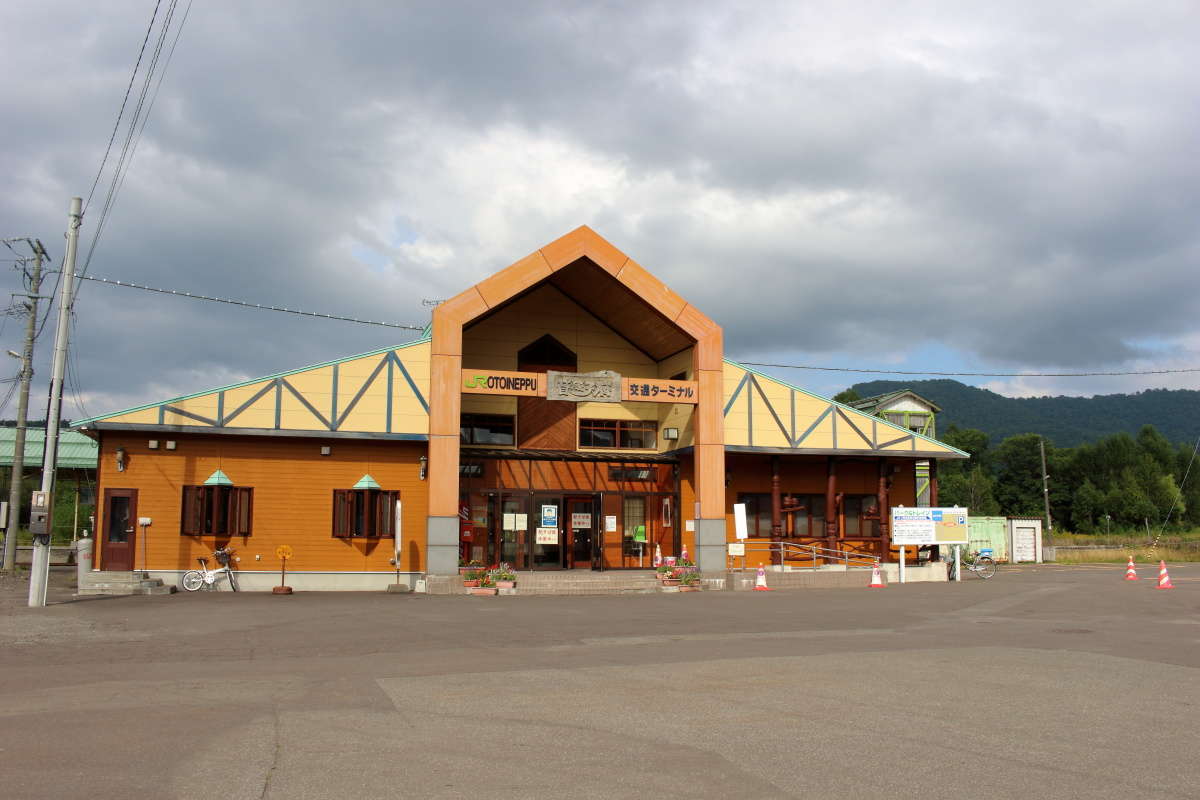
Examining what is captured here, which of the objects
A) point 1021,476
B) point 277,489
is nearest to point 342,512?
point 277,489

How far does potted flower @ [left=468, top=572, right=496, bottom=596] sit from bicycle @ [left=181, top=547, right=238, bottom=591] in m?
6.33

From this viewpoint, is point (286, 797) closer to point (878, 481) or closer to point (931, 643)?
point (931, 643)

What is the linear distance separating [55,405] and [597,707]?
678 inches

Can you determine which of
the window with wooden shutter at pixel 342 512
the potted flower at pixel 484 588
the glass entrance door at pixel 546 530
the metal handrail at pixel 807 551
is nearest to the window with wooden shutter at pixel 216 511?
the window with wooden shutter at pixel 342 512

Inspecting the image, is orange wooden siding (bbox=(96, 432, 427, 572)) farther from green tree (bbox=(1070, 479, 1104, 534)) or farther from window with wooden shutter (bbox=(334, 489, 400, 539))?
green tree (bbox=(1070, 479, 1104, 534))

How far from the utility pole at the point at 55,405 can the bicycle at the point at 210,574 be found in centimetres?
365

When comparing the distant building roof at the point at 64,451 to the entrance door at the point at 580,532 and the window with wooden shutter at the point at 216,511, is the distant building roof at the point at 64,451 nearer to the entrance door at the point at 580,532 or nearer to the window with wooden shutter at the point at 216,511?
the window with wooden shutter at the point at 216,511

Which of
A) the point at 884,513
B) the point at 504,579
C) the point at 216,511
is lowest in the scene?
the point at 504,579

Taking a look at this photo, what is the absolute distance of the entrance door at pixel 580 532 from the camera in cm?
2744

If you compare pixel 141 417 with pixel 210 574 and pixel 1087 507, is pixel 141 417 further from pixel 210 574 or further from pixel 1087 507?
pixel 1087 507

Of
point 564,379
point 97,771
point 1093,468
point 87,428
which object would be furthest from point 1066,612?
point 1093,468

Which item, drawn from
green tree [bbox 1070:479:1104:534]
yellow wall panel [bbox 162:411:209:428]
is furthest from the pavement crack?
green tree [bbox 1070:479:1104:534]

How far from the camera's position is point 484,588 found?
75.5 feet

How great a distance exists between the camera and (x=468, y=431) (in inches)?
1083
